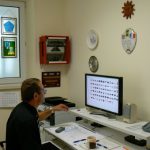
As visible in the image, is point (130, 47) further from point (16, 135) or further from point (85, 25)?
point (16, 135)

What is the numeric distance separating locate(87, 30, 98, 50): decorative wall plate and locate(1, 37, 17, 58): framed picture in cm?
117

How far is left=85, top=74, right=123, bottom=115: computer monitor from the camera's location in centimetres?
254

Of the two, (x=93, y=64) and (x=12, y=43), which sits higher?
(x=12, y=43)

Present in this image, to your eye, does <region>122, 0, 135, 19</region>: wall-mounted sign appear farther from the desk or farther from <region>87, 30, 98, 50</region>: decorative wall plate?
the desk

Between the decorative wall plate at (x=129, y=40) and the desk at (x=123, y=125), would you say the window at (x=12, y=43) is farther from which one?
the decorative wall plate at (x=129, y=40)

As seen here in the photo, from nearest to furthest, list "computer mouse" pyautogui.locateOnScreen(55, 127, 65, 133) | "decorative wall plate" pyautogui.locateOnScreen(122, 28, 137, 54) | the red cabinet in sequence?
1. "decorative wall plate" pyautogui.locateOnScreen(122, 28, 137, 54)
2. "computer mouse" pyautogui.locateOnScreen(55, 127, 65, 133)
3. the red cabinet

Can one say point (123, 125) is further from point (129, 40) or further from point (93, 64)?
point (93, 64)

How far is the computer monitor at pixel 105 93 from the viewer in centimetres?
254

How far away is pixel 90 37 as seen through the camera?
3.32 m

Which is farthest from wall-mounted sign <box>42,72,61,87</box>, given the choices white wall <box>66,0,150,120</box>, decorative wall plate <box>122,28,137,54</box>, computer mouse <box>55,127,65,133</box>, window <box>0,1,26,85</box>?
decorative wall plate <box>122,28,137,54</box>

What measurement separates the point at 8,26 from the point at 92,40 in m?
1.33

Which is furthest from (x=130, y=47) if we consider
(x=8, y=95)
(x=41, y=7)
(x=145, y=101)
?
(x=8, y=95)

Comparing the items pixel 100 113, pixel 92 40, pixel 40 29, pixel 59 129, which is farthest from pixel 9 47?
pixel 100 113

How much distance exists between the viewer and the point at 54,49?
12.4ft
